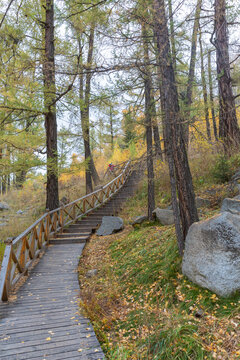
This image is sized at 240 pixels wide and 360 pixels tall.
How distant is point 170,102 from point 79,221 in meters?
7.37

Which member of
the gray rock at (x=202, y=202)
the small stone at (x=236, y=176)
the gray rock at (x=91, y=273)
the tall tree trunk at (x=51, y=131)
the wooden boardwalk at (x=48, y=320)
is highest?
the tall tree trunk at (x=51, y=131)

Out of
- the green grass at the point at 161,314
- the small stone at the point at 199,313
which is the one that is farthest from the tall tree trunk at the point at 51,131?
the small stone at the point at 199,313

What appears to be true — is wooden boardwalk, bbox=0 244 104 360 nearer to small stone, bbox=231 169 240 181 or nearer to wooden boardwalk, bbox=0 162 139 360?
wooden boardwalk, bbox=0 162 139 360

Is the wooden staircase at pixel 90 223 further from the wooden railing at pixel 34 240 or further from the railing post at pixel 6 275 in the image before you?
the railing post at pixel 6 275

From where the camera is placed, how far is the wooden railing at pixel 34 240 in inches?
176

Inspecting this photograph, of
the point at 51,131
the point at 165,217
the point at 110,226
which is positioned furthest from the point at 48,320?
the point at 51,131

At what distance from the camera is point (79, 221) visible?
1047 centimetres

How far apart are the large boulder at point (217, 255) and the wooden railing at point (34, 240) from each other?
71.3 inches

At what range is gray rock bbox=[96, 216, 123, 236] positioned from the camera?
8.92 m

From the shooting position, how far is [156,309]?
3525mm

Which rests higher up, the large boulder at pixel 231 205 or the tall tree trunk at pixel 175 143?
the tall tree trunk at pixel 175 143

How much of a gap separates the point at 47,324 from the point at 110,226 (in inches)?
224

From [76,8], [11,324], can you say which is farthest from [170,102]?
[11,324]

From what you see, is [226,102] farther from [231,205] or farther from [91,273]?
[91,273]
